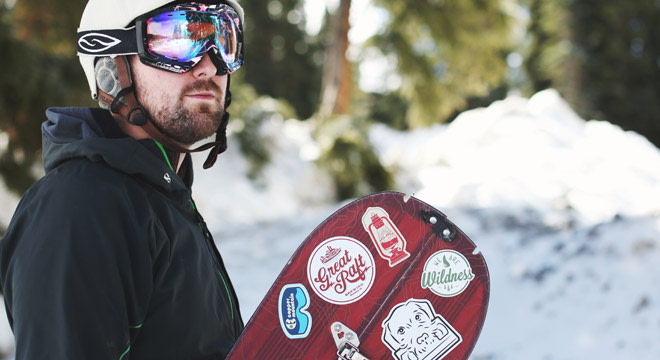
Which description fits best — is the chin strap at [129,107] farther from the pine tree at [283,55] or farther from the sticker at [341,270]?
the pine tree at [283,55]

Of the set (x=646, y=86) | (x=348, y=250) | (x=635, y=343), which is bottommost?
(x=348, y=250)

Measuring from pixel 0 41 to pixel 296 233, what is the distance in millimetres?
3265

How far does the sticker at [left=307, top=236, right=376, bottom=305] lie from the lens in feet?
4.67

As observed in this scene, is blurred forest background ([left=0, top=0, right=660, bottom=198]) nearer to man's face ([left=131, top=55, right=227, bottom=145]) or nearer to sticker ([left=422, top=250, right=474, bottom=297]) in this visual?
man's face ([left=131, top=55, right=227, bottom=145])

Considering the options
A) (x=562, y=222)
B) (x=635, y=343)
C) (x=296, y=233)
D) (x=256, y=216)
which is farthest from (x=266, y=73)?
(x=635, y=343)

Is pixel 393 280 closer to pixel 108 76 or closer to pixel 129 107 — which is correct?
pixel 129 107

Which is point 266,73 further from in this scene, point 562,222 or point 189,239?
point 189,239

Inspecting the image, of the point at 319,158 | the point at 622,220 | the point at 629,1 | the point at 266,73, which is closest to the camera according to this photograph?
the point at 622,220

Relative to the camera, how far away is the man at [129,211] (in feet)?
3.13

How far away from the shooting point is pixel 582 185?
6258 mm

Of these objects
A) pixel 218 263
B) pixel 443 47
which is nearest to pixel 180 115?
pixel 218 263

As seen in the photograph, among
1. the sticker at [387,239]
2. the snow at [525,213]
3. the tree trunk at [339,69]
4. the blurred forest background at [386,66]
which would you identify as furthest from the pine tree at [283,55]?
the sticker at [387,239]

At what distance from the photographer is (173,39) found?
1395 millimetres

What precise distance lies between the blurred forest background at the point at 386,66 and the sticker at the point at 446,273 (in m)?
3.40
